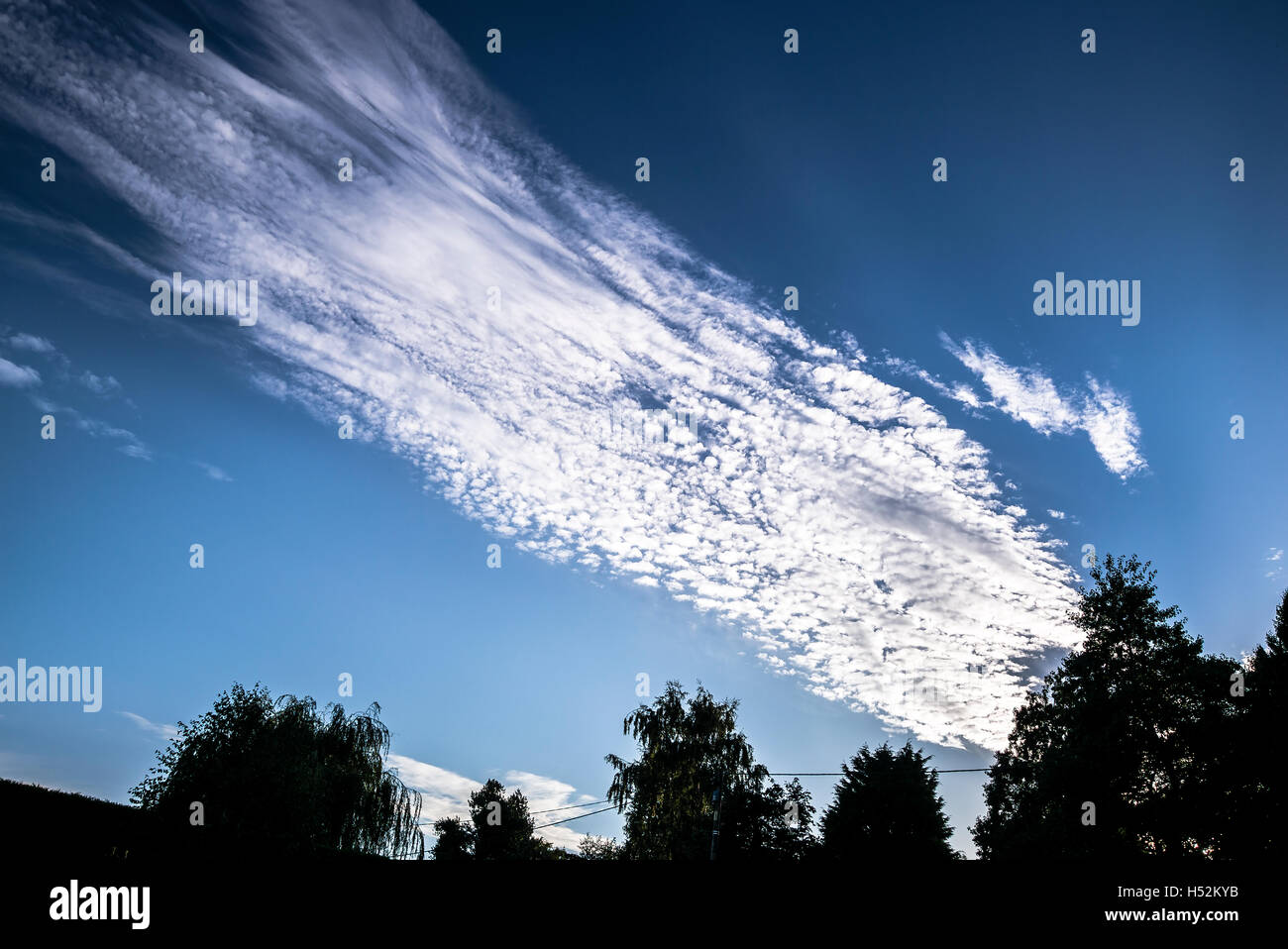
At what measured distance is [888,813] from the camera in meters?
39.0

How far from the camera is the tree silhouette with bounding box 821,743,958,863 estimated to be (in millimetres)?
38000

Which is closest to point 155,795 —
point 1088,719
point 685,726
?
point 685,726

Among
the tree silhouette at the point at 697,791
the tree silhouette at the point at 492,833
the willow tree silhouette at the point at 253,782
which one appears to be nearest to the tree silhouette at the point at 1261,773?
the tree silhouette at the point at 697,791

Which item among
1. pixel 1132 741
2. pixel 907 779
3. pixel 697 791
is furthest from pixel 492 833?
pixel 1132 741

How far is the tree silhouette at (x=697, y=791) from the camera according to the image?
40969 millimetres

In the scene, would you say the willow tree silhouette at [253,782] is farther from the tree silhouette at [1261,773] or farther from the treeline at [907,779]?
the tree silhouette at [1261,773]

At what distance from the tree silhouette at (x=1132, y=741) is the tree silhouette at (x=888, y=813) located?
3.97m

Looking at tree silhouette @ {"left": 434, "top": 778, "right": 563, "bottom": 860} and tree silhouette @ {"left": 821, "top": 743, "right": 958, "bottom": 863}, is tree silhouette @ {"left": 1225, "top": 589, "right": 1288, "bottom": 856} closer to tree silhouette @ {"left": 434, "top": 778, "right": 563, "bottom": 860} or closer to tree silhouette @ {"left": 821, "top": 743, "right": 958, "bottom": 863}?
tree silhouette @ {"left": 821, "top": 743, "right": 958, "bottom": 863}

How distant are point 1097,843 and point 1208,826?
15.0ft

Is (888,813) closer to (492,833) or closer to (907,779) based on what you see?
(907,779)
